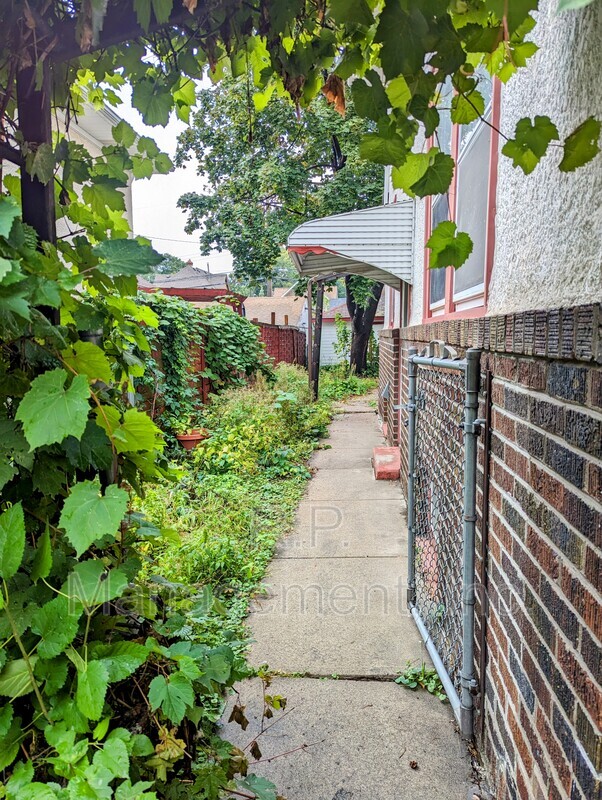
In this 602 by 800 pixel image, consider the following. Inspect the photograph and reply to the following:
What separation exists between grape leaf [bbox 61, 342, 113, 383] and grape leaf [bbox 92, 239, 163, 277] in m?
0.19

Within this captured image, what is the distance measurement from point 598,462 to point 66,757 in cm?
129

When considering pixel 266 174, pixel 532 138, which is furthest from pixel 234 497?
pixel 266 174

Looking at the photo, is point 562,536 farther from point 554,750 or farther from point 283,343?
point 283,343

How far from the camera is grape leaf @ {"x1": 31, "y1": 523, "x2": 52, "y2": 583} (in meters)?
1.22

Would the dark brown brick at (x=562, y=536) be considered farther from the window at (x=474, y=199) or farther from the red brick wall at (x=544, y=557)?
the window at (x=474, y=199)

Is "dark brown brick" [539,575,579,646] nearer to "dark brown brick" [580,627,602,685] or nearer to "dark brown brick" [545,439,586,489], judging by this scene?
"dark brown brick" [580,627,602,685]

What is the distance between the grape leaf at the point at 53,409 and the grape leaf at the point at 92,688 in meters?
0.53

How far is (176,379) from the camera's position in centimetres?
770

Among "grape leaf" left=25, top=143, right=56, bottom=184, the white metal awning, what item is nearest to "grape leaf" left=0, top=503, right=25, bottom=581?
"grape leaf" left=25, top=143, right=56, bottom=184

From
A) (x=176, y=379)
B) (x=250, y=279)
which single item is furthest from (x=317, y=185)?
(x=176, y=379)

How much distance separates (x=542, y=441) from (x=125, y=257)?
1.17 metres

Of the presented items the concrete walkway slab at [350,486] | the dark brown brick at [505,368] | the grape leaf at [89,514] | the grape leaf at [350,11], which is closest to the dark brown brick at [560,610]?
the dark brown brick at [505,368]

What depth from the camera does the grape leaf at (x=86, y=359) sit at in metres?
1.30

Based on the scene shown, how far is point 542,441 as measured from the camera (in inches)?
57.7
